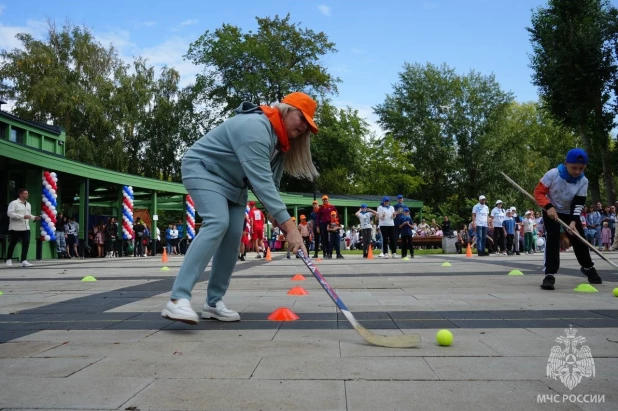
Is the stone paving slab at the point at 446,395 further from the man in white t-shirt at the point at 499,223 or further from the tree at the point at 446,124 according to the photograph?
the tree at the point at 446,124

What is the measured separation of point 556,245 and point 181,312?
4.85m

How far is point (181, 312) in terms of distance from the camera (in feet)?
11.8

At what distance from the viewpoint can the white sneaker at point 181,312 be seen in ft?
11.8

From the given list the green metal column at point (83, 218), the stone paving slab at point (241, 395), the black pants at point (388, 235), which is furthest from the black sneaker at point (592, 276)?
the green metal column at point (83, 218)

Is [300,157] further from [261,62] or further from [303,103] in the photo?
[261,62]

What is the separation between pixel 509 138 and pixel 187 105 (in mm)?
29177

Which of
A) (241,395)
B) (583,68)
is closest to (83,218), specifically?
(241,395)

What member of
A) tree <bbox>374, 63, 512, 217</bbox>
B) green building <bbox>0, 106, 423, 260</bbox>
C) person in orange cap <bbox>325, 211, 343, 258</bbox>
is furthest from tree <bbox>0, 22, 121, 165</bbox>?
tree <bbox>374, 63, 512, 217</bbox>

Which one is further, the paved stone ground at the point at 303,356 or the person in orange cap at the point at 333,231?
the person in orange cap at the point at 333,231

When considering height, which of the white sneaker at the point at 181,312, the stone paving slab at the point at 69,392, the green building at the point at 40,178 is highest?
the green building at the point at 40,178

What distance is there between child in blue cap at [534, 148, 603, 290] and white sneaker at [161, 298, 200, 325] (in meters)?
4.51

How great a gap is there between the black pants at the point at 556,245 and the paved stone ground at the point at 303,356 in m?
0.94

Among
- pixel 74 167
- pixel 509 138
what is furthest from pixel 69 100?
pixel 509 138

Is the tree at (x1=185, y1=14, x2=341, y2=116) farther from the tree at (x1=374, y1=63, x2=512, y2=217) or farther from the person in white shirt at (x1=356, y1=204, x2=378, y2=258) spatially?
the person in white shirt at (x1=356, y1=204, x2=378, y2=258)
